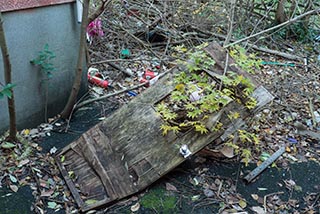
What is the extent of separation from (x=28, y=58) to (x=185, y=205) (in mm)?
2258

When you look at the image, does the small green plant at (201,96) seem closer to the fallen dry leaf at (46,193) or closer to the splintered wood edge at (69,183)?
the splintered wood edge at (69,183)

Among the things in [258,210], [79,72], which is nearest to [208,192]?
[258,210]

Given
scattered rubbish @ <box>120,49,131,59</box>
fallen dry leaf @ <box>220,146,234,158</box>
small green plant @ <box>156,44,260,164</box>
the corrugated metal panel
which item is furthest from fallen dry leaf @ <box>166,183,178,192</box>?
scattered rubbish @ <box>120,49,131,59</box>

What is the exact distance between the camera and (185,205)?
3018 mm

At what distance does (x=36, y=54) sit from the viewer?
144 inches

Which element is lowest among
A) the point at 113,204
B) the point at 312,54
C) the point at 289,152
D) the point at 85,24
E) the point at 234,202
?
the point at 312,54

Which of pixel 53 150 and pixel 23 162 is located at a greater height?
pixel 23 162

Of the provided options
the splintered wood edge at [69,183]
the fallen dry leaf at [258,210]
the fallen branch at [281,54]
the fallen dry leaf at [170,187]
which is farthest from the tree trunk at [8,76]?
the fallen branch at [281,54]

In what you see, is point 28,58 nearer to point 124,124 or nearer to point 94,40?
point 124,124

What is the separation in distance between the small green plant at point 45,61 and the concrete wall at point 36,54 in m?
0.05

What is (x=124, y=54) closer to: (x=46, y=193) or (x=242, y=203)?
(x=46, y=193)

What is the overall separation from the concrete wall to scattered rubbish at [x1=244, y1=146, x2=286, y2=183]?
2.46 meters

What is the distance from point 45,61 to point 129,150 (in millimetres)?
1469

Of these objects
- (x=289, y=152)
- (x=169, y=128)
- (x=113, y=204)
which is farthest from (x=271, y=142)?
(x=113, y=204)
